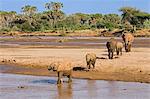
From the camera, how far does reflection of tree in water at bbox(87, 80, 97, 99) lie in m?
16.7

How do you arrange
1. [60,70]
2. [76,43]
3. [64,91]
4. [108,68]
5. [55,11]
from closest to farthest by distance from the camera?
[64,91] < [60,70] < [108,68] < [76,43] < [55,11]

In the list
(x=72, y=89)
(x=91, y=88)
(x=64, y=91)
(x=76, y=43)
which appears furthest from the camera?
(x=76, y=43)

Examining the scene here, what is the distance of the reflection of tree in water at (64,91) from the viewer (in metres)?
16.3

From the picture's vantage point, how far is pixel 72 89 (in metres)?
18.0

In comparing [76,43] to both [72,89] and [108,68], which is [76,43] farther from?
[72,89]

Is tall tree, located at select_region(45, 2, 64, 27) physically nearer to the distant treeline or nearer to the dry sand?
the distant treeline

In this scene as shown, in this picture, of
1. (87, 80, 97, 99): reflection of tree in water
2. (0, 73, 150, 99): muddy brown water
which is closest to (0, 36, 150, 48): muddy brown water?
(87, 80, 97, 99): reflection of tree in water

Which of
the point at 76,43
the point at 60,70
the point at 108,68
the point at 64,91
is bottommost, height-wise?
the point at 64,91

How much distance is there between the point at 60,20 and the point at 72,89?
287ft

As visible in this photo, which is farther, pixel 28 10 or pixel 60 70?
pixel 28 10

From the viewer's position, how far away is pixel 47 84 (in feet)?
64.6

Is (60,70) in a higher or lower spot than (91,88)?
higher

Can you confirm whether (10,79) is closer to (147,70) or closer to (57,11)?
(147,70)

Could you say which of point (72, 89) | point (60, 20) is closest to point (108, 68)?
point (72, 89)
